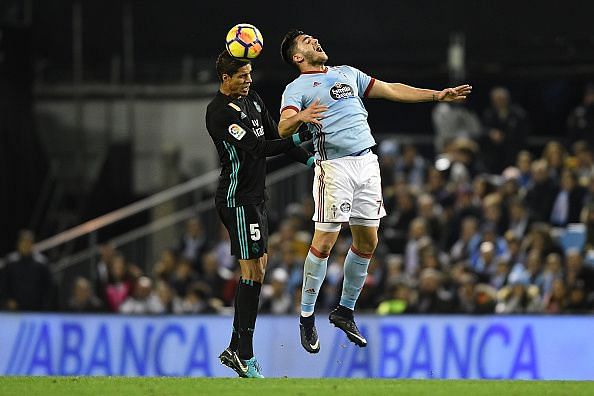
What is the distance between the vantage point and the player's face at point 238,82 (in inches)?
425

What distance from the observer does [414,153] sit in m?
19.6

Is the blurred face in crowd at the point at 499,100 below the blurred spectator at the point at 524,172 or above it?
above

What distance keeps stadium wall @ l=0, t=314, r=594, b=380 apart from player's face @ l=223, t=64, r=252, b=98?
5.31 m

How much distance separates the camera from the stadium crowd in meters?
16.6

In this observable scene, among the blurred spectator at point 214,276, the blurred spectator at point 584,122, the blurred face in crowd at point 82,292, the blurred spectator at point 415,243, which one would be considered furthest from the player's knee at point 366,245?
the blurred spectator at point 584,122

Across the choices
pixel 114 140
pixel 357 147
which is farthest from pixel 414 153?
pixel 357 147

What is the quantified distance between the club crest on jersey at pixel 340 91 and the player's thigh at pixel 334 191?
0.46 metres

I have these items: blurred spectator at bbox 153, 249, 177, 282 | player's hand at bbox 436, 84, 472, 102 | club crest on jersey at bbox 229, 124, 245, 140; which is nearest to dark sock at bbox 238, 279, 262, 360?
club crest on jersey at bbox 229, 124, 245, 140

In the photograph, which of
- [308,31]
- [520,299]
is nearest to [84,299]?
[308,31]

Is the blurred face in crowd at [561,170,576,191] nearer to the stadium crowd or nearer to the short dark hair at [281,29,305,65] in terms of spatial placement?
the stadium crowd

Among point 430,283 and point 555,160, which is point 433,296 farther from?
point 555,160

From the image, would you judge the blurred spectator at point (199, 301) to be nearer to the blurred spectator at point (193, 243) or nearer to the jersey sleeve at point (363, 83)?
the blurred spectator at point (193, 243)

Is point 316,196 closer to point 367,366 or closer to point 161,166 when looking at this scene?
point 367,366

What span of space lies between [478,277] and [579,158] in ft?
7.97
